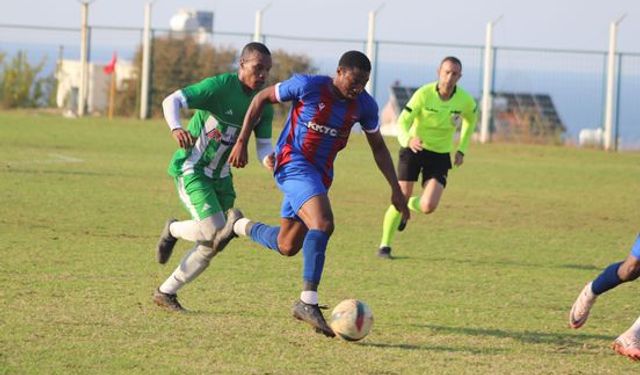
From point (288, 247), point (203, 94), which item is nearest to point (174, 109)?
point (203, 94)

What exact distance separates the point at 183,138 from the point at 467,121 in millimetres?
5809

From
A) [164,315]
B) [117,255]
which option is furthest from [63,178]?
[164,315]

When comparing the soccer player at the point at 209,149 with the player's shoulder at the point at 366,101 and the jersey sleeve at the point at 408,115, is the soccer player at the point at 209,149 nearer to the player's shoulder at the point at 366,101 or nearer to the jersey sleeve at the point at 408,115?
the player's shoulder at the point at 366,101

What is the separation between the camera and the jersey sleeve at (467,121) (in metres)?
13.4

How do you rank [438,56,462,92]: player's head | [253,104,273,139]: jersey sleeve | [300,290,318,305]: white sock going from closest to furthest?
1. [300,290,318,305]: white sock
2. [253,104,273,139]: jersey sleeve
3. [438,56,462,92]: player's head

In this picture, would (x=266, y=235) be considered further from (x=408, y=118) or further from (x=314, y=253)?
(x=408, y=118)

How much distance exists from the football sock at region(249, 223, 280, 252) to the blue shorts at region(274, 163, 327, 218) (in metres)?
0.13

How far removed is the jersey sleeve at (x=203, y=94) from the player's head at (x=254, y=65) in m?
0.19

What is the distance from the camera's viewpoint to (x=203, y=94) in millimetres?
8602

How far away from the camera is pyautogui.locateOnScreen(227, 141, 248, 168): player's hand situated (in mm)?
8102

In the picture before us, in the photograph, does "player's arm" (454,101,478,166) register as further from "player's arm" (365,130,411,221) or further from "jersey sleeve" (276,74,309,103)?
"jersey sleeve" (276,74,309,103)

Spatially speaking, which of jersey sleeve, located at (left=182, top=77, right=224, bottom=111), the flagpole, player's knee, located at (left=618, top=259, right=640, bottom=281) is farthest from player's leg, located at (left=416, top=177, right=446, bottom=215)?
the flagpole

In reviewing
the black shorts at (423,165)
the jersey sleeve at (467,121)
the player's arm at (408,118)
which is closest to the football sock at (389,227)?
the black shorts at (423,165)

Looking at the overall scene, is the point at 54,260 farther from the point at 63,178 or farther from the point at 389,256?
the point at 63,178
